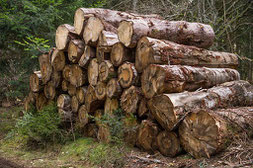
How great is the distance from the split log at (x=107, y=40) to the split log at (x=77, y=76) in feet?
2.76

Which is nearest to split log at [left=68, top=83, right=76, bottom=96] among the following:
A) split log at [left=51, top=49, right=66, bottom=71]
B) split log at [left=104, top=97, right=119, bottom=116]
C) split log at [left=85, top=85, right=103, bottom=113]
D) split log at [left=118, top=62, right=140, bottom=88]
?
split log at [left=51, top=49, right=66, bottom=71]

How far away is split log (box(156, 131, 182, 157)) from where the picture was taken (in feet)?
11.9

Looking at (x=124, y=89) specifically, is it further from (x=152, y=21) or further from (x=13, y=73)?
(x=13, y=73)

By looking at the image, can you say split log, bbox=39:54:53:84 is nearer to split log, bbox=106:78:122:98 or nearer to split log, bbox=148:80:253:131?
split log, bbox=106:78:122:98

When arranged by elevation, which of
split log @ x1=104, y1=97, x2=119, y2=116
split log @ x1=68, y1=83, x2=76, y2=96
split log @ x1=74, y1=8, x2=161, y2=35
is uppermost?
split log @ x1=74, y1=8, x2=161, y2=35

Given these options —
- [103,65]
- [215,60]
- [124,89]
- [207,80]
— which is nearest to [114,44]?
[103,65]

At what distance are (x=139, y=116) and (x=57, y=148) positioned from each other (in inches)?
73.4

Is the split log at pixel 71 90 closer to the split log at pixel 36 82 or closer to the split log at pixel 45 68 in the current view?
the split log at pixel 45 68

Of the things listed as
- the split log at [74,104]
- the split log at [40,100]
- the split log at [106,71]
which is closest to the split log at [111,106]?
the split log at [106,71]

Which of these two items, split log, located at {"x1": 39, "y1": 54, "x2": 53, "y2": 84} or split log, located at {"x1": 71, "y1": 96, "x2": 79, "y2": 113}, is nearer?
split log, located at {"x1": 71, "y1": 96, "x2": 79, "y2": 113}

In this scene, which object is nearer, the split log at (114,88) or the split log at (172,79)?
the split log at (172,79)

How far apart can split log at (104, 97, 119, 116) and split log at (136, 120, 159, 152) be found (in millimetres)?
725

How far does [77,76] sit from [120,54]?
1.32 meters

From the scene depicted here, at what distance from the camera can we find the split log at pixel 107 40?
179 inches
